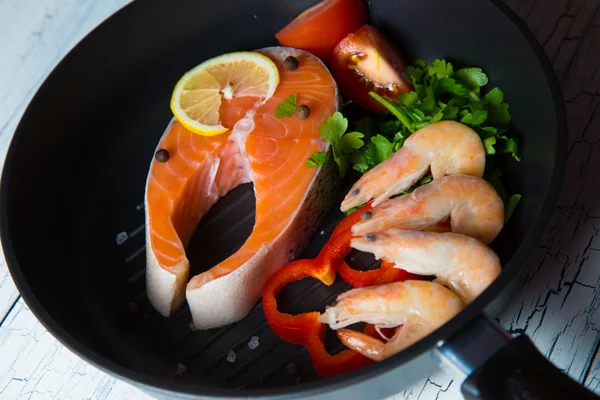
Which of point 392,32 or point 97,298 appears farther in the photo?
point 392,32

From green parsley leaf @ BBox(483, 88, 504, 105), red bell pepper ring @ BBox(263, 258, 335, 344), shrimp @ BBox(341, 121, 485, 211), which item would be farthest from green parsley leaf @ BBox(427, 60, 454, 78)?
red bell pepper ring @ BBox(263, 258, 335, 344)

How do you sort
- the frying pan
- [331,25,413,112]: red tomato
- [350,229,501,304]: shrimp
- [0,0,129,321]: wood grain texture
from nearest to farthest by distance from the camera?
the frying pan < [350,229,501,304]: shrimp < [331,25,413,112]: red tomato < [0,0,129,321]: wood grain texture

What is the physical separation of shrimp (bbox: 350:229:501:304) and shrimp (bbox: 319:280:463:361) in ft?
0.17

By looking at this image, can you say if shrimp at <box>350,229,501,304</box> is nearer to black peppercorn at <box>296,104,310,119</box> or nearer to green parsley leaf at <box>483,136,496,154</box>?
green parsley leaf at <box>483,136,496,154</box>

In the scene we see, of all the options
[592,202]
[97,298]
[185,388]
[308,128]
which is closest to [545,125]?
[592,202]

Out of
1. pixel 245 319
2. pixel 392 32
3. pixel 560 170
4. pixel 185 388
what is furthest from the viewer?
pixel 392 32

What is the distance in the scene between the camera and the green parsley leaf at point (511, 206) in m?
1.56

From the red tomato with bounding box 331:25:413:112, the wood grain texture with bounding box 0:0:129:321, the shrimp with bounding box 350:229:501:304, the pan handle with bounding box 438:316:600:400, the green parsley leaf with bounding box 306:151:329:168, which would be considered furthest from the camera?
the wood grain texture with bounding box 0:0:129:321

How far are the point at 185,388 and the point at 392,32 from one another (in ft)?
4.05

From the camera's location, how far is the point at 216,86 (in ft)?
6.01

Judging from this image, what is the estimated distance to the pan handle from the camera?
1.07 metres

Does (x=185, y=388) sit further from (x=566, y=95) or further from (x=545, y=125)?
(x=566, y=95)

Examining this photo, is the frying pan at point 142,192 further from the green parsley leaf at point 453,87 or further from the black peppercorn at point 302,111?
the black peppercorn at point 302,111

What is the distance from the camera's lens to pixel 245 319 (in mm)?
1665
